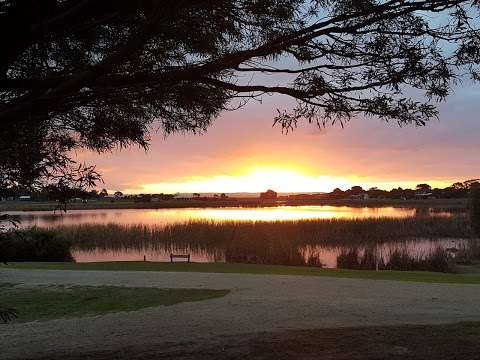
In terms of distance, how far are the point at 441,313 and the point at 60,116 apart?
655cm

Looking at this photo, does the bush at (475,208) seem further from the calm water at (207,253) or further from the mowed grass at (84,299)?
the mowed grass at (84,299)

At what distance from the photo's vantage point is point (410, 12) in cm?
537

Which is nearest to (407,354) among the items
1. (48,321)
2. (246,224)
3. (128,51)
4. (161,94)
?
(161,94)

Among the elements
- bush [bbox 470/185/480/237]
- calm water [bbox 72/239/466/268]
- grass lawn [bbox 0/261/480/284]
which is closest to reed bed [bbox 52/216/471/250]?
calm water [bbox 72/239/466/268]

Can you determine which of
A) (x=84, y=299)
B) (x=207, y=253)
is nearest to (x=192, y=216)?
(x=207, y=253)

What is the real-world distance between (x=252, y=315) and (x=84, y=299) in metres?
4.12

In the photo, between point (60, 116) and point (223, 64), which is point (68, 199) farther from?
point (223, 64)

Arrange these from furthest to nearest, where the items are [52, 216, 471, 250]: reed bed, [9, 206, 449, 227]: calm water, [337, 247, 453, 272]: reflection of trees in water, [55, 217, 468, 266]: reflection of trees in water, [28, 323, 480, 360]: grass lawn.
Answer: [9, 206, 449, 227]: calm water < [52, 216, 471, 250]: reed bed < [55, 217, 468, 266]: reflection of trees in water < [337, 247, 453, 272]: reflection of trees in water < [28, 323, 480, 360]: grass lawn

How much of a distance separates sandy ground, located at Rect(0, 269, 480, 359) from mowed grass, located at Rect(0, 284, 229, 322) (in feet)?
1.91

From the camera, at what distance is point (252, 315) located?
916cm

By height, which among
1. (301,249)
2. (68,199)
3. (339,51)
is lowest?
(301,249)

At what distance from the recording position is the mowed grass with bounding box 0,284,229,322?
1059cm

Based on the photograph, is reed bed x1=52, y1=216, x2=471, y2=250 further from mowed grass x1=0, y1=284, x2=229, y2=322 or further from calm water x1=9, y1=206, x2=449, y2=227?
mowed grass x1=0, y1=284, x2=229, y2=322

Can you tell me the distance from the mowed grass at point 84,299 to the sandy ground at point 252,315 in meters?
0.58
